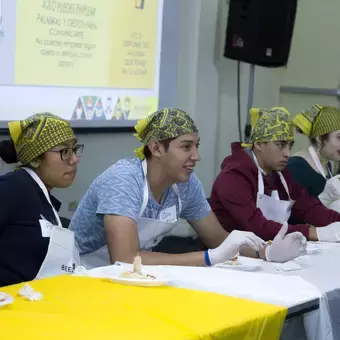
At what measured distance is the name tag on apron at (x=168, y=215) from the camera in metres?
2.32

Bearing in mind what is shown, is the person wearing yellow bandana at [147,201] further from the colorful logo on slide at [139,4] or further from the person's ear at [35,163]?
the colorful logo on slide at [139,4]

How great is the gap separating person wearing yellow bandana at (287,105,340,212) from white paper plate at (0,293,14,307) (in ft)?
6.18

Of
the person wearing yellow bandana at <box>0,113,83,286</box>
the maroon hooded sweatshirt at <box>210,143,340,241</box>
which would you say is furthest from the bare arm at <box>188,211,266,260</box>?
the person wearing yellow bandana at <box>0,113,83,286</box>

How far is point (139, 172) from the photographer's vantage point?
2262 mm

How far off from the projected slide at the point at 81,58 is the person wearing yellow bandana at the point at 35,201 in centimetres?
137

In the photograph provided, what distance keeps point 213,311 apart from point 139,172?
2.81 ft

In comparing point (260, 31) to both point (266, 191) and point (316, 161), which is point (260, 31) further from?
point (266, 191)

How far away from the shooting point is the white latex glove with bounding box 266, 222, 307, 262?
2.11 metres

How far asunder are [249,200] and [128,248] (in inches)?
27.8

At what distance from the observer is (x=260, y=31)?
421 cm

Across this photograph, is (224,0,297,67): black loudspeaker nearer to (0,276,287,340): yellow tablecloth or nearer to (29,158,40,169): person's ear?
(29,158,40,169): person's ear

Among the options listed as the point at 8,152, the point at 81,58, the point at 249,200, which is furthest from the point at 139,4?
the point at 8,152

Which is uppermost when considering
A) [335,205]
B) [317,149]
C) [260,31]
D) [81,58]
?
[260,31]

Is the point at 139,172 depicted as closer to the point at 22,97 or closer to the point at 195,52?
the point at 22,97
